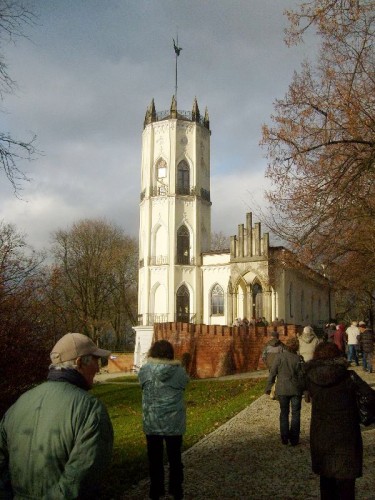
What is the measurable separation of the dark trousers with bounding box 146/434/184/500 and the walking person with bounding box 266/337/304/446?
3248mm

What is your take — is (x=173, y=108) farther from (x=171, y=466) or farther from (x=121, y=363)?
(x=171, y=466)

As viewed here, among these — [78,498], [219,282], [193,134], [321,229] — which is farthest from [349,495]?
[193,134]

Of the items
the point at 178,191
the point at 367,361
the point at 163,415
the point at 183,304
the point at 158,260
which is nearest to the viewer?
the point at 163,415

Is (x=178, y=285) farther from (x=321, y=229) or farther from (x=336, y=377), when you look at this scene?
(x=336, y=377)

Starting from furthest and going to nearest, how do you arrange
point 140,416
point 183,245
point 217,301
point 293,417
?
point 183,245 < point 217,301 < point 140,416 < point 293,417

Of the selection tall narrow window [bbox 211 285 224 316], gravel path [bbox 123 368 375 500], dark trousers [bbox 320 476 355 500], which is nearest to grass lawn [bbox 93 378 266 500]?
gravel path [bbox 123 368 375 500]

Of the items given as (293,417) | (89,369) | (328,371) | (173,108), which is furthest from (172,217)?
(89,369)

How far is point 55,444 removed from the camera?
3104mm

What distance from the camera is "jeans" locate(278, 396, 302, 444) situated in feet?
30.5

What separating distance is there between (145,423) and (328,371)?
7.70 feet

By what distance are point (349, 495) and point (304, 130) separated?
8.36 metres

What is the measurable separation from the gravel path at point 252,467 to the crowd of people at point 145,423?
0.60 meters

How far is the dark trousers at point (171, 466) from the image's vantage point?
6.44m

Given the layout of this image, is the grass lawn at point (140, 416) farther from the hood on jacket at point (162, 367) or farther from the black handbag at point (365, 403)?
the black handbag at point (365, 403)
